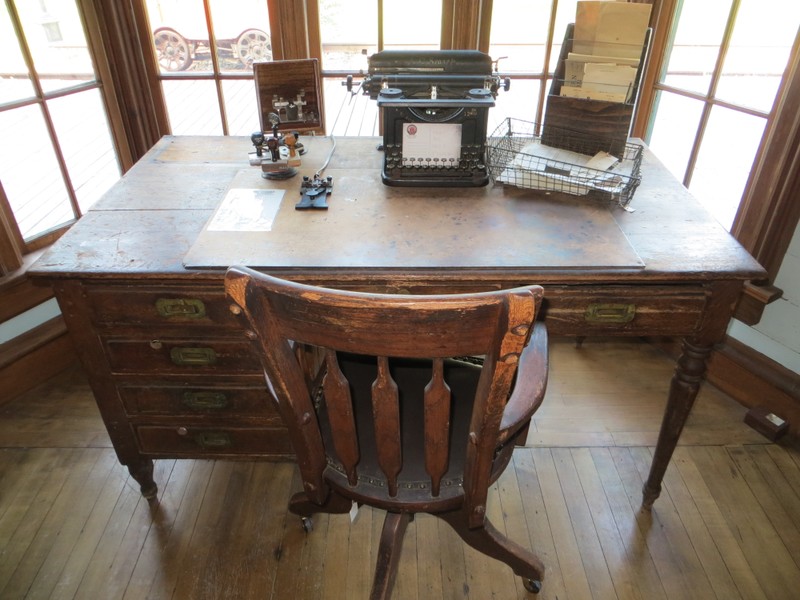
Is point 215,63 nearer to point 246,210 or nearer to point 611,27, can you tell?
point 246,210

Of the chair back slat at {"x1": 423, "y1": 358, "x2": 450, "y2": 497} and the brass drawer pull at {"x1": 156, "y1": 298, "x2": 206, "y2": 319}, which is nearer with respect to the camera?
the chair back slat at {"x1": 423, "y1": 358, "x2": 450, "y2": 497}

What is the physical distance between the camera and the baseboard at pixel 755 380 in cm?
183

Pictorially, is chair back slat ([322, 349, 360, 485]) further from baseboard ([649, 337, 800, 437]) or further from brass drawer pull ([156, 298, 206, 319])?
baseboard ([649, 337, 800, 437])

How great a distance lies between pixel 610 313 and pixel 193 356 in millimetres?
964

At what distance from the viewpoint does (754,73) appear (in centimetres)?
182

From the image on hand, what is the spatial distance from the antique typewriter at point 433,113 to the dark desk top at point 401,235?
0.05m

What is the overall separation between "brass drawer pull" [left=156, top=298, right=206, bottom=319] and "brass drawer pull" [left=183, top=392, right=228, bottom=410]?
24 cm

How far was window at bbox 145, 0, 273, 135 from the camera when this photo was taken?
2143 millimetres

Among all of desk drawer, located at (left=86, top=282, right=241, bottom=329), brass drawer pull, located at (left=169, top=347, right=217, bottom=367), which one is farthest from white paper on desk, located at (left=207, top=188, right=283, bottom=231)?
brass drawer pull, located at (left=169, top=347, right=217, bottom=367)

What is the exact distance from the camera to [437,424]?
3.01ft

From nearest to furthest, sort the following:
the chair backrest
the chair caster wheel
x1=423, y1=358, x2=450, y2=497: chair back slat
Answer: the chair backrest, x1=423, y1=358, x2=450, y2=497: chair back slat, the chair caster wheel

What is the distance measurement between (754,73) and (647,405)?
3.76 ft

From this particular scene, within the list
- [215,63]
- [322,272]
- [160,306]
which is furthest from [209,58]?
[322,272]

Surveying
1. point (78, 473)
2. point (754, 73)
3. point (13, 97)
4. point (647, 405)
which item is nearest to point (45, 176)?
point (13, 97)
